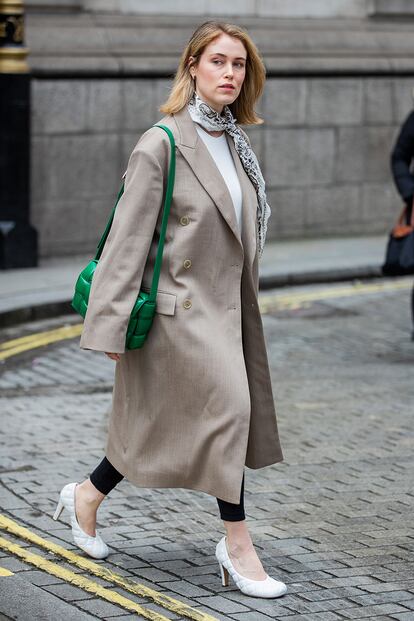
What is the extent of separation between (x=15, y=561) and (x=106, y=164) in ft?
28.6

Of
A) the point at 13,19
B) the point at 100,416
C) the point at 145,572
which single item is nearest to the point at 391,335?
the point at 100,416

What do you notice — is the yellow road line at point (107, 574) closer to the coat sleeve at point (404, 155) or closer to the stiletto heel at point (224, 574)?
the stiletto heel at point (224, 574)

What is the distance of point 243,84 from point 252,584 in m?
1.68

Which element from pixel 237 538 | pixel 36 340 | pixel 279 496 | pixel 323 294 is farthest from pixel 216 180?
pixel 323 294

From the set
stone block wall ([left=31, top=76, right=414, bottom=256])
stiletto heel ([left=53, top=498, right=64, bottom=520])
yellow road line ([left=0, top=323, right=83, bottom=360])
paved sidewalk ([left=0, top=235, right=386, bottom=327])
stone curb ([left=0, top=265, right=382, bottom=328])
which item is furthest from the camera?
stone block wall ([left=31, top=76, right=414, bottom=256])

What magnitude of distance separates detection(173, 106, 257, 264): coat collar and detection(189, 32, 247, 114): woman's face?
0.12 m

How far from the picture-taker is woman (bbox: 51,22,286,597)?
482cm

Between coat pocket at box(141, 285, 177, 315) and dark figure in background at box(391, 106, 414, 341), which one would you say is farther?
dark figure in background at box(391, 106, 414, 341)

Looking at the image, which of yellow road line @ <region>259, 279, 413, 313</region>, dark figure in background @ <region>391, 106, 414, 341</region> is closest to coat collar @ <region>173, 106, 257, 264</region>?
dark figure in background @ <region>391, 106, 414, 341</region>

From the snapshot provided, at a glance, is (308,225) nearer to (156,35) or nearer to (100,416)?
(156,35)

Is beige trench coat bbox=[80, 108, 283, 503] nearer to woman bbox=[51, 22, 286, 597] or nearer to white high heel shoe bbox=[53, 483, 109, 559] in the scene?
woman bbox=[51, 22, 286, 597]

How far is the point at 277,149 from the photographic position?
14875 millimetres

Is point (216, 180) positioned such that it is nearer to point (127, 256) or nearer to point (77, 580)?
point (127, 256)

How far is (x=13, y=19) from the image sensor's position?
475 inches
